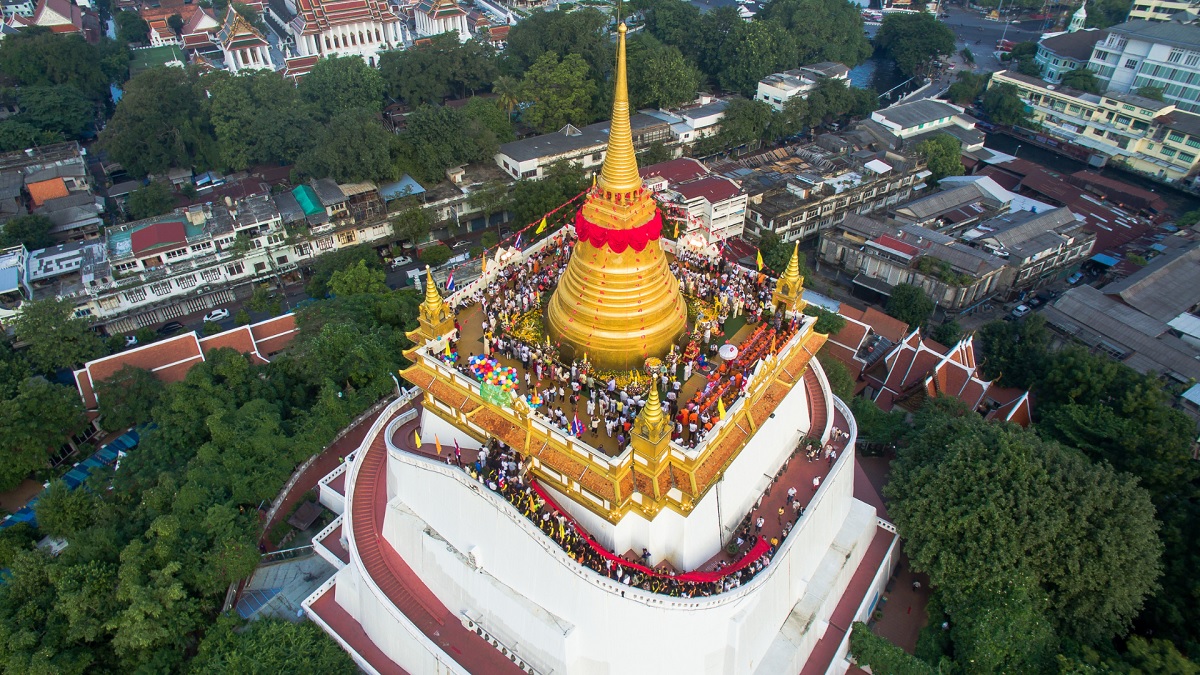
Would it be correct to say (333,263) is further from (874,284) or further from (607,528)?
(874,284)

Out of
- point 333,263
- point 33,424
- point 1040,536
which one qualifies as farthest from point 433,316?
point 333,263

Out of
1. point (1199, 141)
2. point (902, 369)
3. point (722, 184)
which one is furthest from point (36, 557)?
point (1199, 141)

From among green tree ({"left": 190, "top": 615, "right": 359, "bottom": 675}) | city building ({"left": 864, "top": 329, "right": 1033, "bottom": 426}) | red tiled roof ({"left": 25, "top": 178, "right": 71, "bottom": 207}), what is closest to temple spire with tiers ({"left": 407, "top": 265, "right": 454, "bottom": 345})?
green tree ({"left": 190, "top": 615, "right": 359, "bottom": 675})

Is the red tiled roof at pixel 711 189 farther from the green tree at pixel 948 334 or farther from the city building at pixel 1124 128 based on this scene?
the city building at pixel 1124 128

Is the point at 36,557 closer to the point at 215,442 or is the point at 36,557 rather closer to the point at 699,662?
the point at 215,442

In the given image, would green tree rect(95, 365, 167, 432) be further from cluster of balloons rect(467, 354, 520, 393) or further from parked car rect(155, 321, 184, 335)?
cluster of balloons rect(467, 354, 520, 393)
